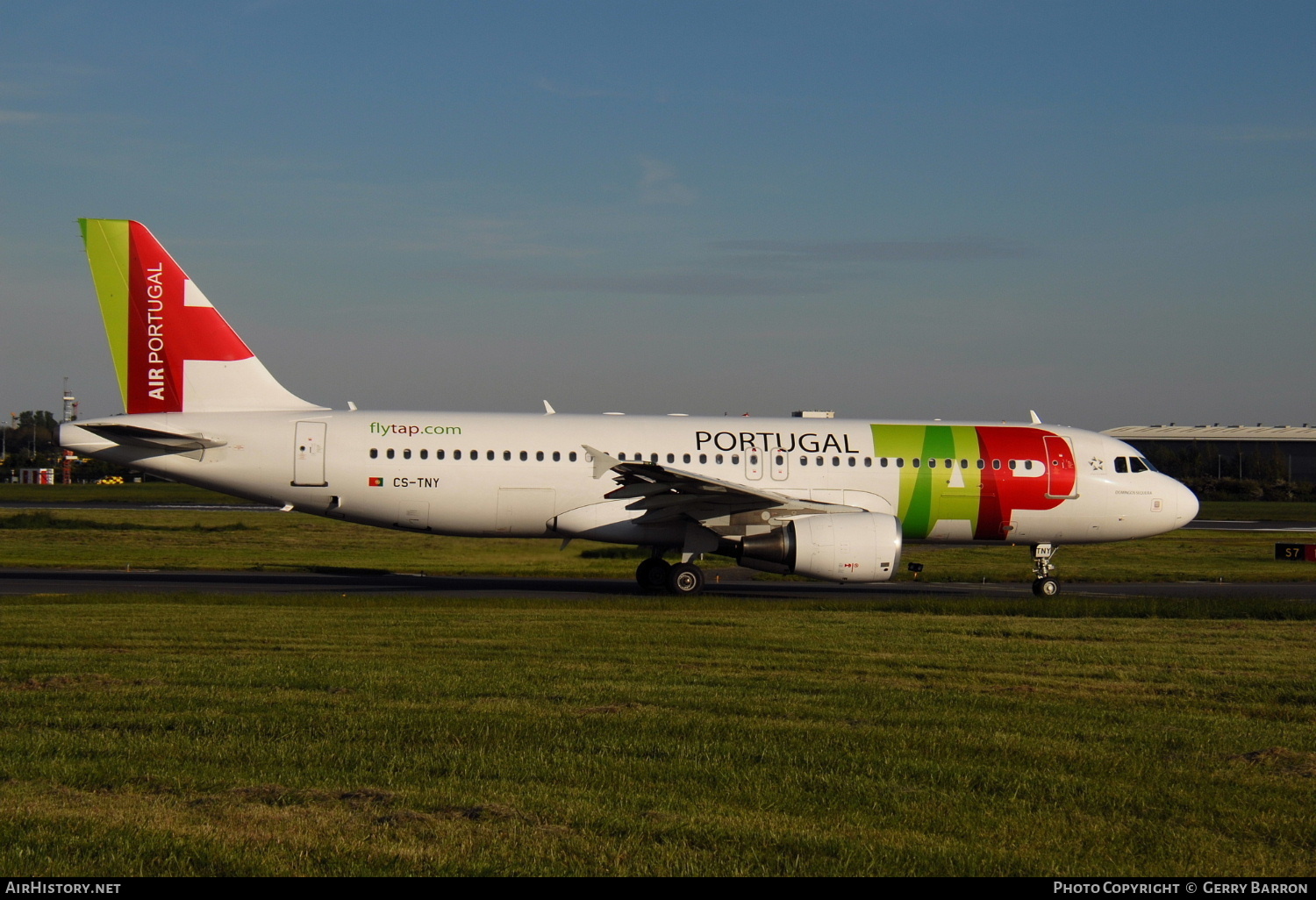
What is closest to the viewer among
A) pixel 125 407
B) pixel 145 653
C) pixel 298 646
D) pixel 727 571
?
pixel 145 653

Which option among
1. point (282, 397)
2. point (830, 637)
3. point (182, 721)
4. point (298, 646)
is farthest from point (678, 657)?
point (282, 397)

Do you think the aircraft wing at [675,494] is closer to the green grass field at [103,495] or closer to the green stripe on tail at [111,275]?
the green stripe on tail at [111,275]

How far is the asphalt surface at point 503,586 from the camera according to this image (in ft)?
66.1

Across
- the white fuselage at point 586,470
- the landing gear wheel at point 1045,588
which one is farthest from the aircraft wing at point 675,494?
the landing gear wheel at point 1045,588

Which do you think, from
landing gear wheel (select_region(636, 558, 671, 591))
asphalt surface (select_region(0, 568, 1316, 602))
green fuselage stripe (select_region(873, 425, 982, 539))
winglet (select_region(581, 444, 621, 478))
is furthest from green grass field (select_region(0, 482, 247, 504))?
green fuselage stripe (select_region(873, 425, 982, 539))

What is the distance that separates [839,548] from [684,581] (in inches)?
119

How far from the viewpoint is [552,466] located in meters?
21.1

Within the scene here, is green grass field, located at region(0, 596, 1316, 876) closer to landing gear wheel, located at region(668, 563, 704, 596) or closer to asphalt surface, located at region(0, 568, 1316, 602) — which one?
asphalt surface, located at region(0, 568, 1316, 602)

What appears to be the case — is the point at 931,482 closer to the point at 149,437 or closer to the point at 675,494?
the point at 675,494

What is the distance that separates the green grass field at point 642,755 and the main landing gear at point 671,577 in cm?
792

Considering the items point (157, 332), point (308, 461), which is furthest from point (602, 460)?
point (157, 332)

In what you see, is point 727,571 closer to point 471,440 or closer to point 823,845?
point 471,440

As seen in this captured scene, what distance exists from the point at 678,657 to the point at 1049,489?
44.7 feet

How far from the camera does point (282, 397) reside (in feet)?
70.8
